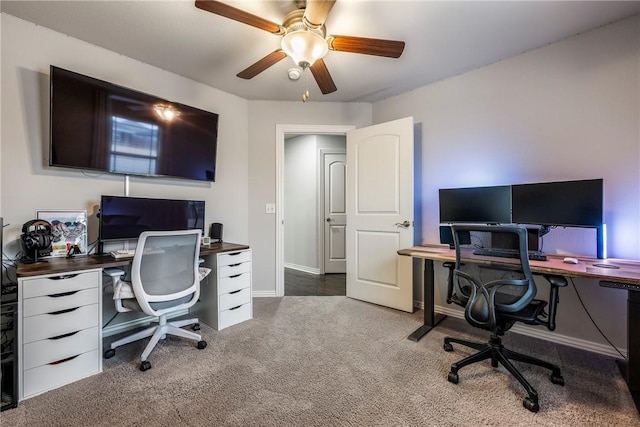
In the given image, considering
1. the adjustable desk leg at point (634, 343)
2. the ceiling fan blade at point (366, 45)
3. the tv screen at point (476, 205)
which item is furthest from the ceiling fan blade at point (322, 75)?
the adjustable desk leg at point (634, 343)

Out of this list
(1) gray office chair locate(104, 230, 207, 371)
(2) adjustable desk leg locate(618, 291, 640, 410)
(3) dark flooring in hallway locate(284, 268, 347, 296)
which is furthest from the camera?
(3) dark flooring in hallway locate(284, 268, 347, 296)

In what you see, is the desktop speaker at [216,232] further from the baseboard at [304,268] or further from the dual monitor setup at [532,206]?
the dual monitor setup at [532,206]

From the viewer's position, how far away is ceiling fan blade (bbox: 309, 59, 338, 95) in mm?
2010

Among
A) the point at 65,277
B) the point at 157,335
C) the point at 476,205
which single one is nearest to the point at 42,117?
the point at 65,277

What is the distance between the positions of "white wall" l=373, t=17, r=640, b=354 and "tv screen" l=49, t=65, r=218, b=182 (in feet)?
8.27

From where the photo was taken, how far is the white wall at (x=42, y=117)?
6.25 feet

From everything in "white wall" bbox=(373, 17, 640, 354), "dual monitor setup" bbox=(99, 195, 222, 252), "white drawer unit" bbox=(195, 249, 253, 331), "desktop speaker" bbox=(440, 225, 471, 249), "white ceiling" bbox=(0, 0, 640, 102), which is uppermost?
"white ceiling" bbox=(0, 0, 640, 102)

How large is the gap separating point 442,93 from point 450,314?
2.25 meters

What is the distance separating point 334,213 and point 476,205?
2.48 meters

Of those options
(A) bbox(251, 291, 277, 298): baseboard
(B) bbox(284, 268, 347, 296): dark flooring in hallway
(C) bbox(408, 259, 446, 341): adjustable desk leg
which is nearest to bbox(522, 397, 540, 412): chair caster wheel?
(C) bbox(408, 259, 446, 341): adjustable desk leg

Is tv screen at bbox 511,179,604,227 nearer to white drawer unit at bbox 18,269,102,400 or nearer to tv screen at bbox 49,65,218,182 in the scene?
tv screen at bbox 49,65,218,182

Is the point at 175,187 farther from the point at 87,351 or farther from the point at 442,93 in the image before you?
the point at 442,93

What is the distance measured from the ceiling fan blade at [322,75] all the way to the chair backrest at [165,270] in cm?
150

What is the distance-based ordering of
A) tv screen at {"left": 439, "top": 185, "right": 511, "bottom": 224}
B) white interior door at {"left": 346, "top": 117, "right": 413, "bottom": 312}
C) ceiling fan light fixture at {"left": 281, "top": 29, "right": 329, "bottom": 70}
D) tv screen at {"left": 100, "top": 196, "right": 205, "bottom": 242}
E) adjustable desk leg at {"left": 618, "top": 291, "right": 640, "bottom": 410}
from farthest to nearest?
1. white interior door at {"left": 346, "top": 117, "right": 413, "bottom": 312}
2. tv screen at {"left": 439, "top": 185, "right": 511, "bottom": 224}
3. tv screen at {"left": 100, "top": 196, "right": 205, "bottom": 242}
4. ceiling fan light fixture at {"left": 281, "top": 29, "right": 329, "bottom": 70}
5. adjustable desk leg at {"left": 618, "top": 291, "right": 640, "bottom": 410}
